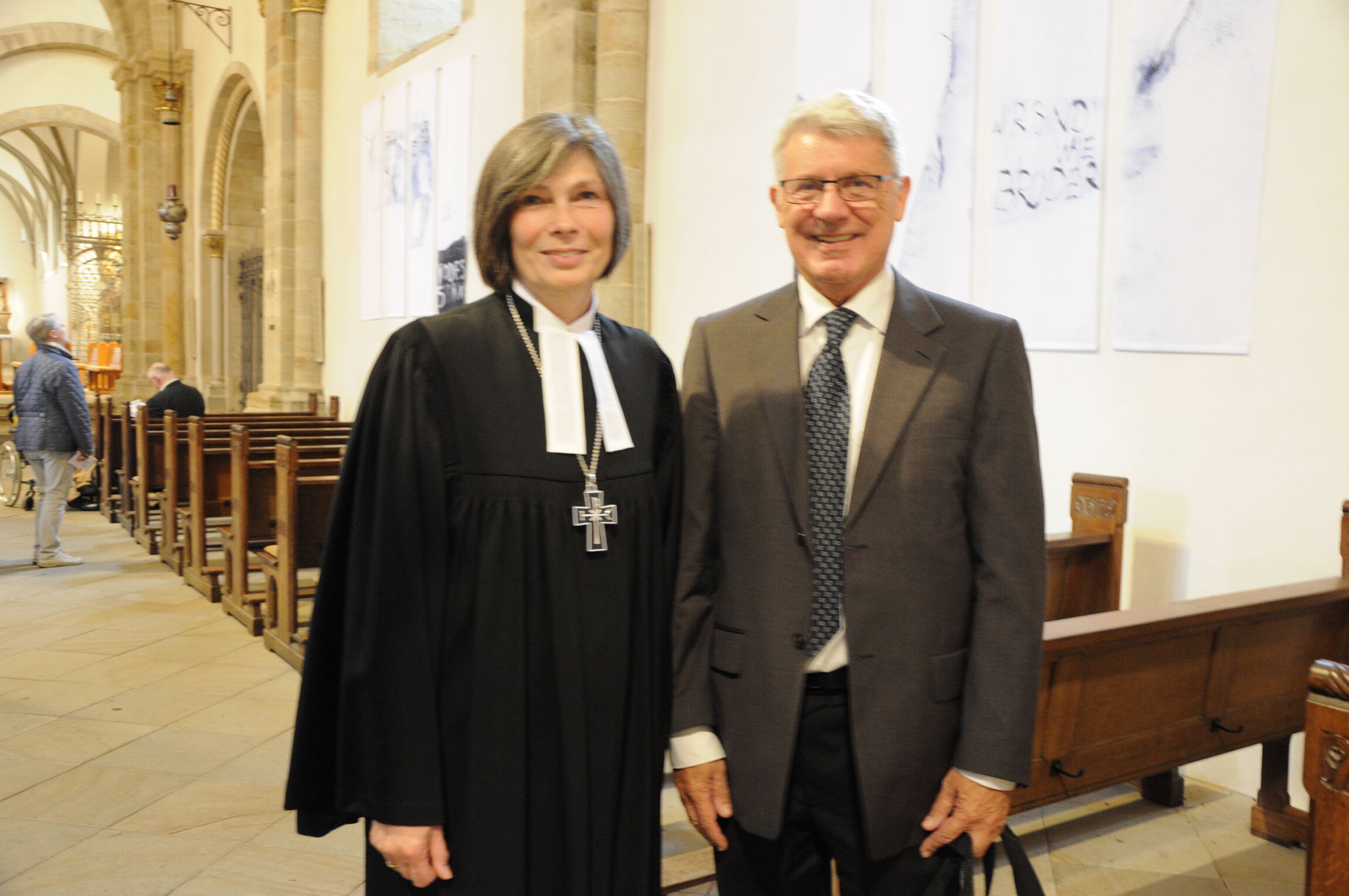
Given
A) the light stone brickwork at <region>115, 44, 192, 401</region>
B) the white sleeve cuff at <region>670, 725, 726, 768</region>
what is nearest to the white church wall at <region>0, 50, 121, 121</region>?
the light stone brickwork at <region>115, 44, 192, 401</region>

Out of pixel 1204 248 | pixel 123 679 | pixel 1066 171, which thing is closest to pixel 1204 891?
pixel 1204 248

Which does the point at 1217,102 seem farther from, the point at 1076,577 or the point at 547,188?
the point at 547,188

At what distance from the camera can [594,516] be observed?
4.74 feet

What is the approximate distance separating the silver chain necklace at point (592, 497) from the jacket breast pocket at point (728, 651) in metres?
0.21

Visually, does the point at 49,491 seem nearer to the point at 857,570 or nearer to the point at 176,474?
the point at 176,474

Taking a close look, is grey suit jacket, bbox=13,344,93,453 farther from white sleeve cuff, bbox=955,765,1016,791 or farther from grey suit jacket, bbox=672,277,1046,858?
white sleeve cuff, bbox=955,765,1016,791

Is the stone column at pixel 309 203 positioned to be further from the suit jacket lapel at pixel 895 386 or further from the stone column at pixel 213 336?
the suit jacket lapel at pixel 895 386

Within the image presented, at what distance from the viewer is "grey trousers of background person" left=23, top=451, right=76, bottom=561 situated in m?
7.41

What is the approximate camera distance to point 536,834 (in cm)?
145

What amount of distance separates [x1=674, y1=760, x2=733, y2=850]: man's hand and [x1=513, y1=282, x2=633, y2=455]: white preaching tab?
47 cm

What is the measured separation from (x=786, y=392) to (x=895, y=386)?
0.50ft

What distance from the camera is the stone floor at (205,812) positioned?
2.94 metres

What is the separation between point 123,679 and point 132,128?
14.9m

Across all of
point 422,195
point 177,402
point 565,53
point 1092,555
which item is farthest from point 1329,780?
point 177,402
